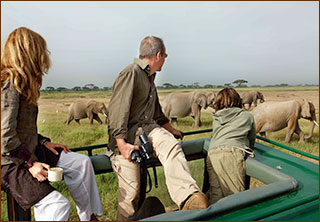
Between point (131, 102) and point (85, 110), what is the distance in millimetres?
8330

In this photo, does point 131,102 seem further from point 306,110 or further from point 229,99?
point 306,110

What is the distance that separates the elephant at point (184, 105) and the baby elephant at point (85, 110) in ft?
7.45

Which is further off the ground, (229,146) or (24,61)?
(24,61)

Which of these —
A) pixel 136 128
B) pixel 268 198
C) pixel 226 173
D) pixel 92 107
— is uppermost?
pixel 136 128

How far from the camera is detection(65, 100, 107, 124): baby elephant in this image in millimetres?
10141

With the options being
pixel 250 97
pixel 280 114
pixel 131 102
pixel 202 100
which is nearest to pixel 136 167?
pixel 131 102

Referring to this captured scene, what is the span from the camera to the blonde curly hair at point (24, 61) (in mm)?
1620

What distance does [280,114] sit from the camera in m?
8.01

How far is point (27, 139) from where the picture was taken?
1.78 m

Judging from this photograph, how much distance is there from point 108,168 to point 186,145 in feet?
2.61

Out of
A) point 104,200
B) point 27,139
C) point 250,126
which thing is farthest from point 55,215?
point 250,126

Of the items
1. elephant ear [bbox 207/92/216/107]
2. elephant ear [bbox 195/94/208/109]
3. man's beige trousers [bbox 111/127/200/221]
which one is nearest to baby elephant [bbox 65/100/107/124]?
elephant ear [bbox 195/94/208/109]

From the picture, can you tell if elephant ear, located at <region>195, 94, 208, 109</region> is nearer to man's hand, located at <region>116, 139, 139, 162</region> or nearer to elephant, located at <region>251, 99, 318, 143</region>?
elephant, located at <region>251, 99, 318, 143</region>

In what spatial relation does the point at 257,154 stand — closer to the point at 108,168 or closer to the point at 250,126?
the point at 250,126
